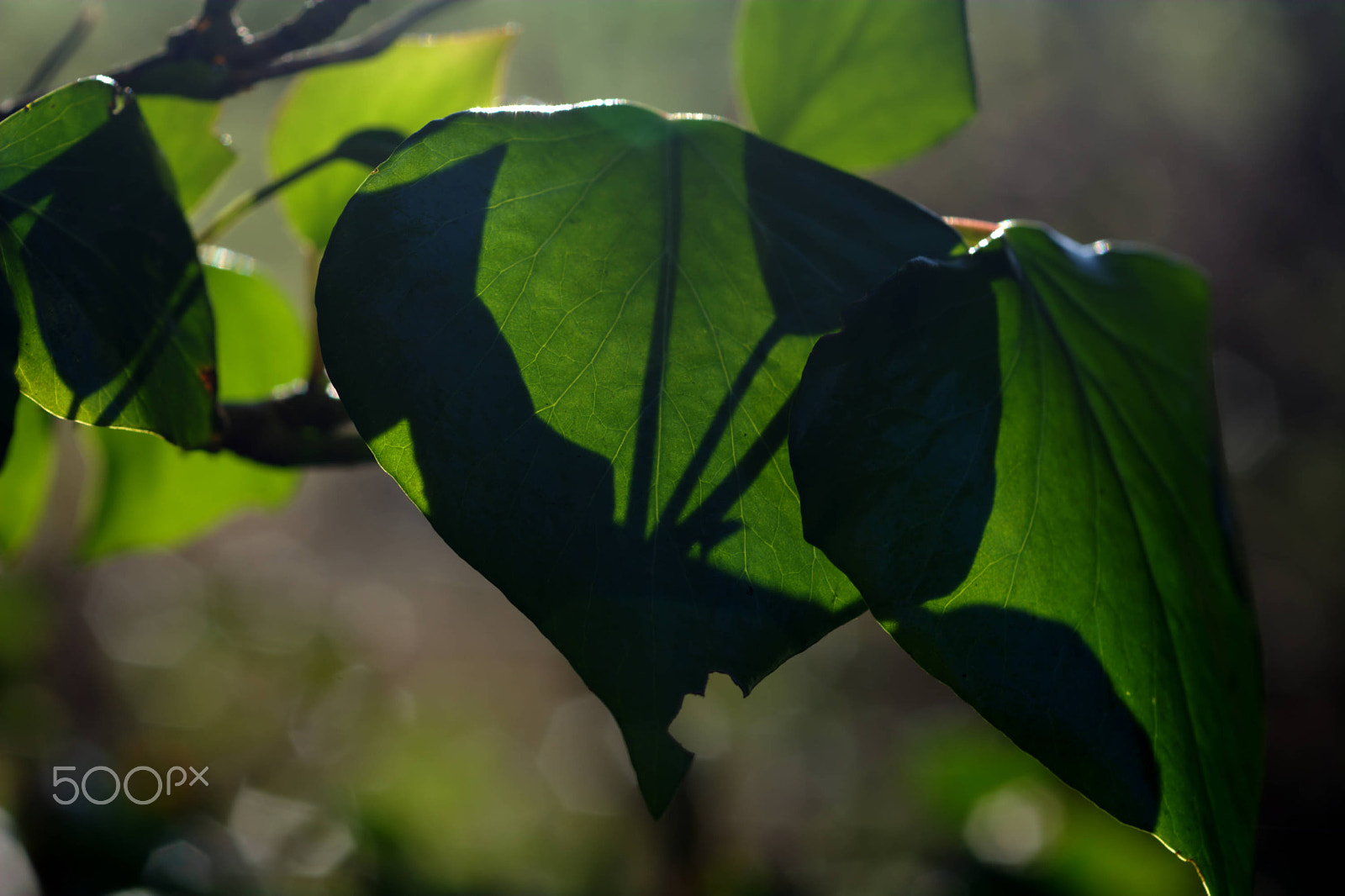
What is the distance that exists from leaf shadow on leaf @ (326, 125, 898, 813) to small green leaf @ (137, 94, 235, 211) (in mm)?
150

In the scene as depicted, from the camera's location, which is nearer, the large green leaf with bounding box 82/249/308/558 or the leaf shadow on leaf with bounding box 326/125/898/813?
the leaf shadow on leaf with bounding box 326/125/898/813

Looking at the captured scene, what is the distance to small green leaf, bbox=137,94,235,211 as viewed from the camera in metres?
0.25

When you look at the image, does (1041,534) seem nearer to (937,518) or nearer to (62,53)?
(937,518)

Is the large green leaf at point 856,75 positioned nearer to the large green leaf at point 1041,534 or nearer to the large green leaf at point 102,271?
the large green leaf at point 1041,534

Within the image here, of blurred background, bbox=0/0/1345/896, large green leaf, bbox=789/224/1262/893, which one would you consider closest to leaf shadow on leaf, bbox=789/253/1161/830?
large green leaf, bbox=789/224/1262/893

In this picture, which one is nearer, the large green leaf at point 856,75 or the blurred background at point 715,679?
the large green leaf at point 856,75

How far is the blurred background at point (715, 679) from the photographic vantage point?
0.94 meters

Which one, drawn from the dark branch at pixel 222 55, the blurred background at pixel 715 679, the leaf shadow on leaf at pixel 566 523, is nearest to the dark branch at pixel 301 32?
the dark branch at pixel 222 55

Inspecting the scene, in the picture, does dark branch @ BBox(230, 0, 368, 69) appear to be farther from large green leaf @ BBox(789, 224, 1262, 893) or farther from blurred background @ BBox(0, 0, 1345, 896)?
blurred background @ BBox(0, 0, 1345, 896)

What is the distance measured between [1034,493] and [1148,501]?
0.05 meters

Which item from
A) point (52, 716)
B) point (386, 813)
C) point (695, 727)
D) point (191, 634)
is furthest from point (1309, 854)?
point (191, 634)

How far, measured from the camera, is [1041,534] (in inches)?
7.2

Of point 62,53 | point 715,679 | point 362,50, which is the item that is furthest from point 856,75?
point 715,679

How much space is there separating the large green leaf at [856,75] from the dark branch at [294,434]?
203 mm
